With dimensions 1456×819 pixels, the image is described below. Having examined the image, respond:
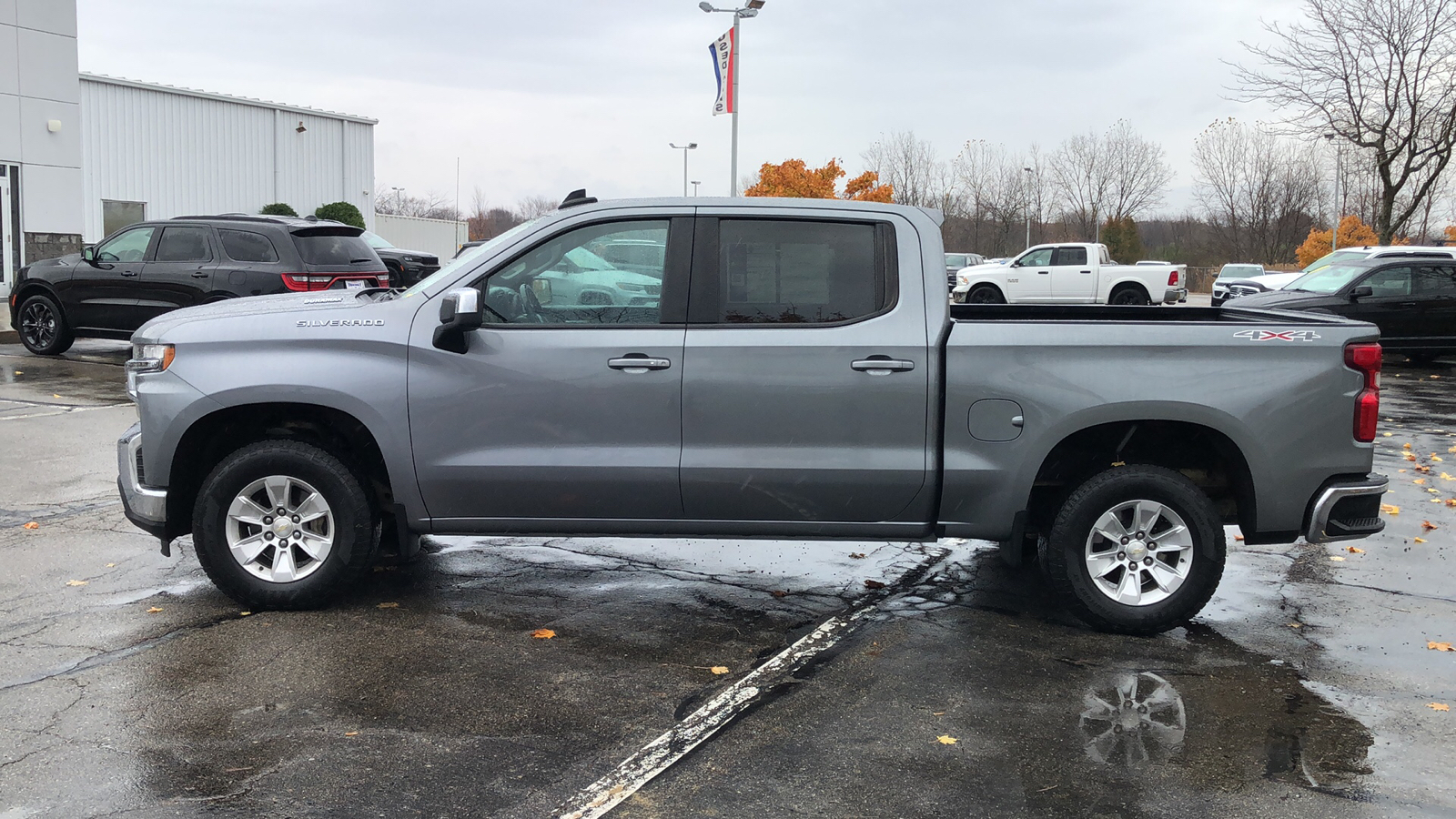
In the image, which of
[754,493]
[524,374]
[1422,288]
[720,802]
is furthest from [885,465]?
[1422,288]

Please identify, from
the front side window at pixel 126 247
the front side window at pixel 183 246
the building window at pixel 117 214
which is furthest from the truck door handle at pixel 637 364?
the building window at pixel 117 214

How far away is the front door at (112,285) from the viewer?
14.8m

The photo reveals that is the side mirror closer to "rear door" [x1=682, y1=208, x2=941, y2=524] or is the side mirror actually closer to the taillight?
"rear door" [x1=682, y1=208, x2=941, y2=524]

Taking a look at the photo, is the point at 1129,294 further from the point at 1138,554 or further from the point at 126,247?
the point at 1138,554

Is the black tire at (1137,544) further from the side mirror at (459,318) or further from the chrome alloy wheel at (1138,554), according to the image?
the side mirror at (459,318)

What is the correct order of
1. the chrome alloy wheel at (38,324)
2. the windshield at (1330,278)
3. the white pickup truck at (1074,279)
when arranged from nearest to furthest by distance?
the chrome alloy wheel at (38,324)
the windshield at (1330,278)
the white pickup truck at (1074,279)

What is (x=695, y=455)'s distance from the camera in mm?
5270

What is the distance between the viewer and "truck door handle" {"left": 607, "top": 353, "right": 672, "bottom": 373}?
5230mm

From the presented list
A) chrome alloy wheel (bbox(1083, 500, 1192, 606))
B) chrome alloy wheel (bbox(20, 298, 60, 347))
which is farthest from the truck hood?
chrome alloy wheel (bbox(20, 298, 60, 347))

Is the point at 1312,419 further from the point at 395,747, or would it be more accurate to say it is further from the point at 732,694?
the point at 395,747

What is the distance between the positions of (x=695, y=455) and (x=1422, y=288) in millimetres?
17887

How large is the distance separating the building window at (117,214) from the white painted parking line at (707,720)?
3283 cm

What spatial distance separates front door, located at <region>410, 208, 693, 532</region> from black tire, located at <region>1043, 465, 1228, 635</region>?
5.83 feet

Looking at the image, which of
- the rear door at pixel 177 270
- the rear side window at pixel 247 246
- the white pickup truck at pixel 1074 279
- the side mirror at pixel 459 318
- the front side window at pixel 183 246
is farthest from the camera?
the white pickup truck at pixel 1074 279
